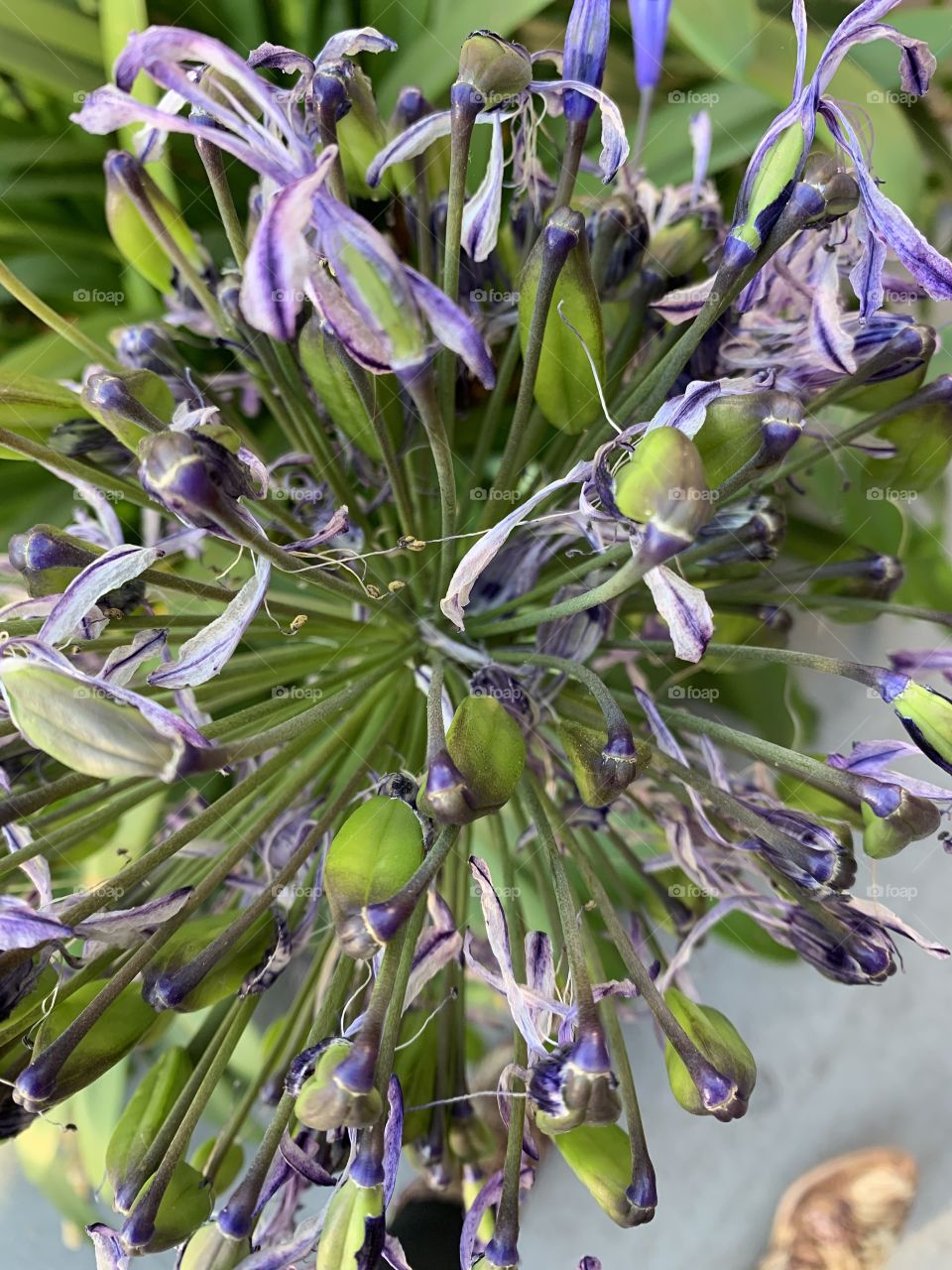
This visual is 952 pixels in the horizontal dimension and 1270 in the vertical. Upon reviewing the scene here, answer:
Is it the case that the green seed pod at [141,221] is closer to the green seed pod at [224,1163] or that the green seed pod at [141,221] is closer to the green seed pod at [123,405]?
the green seed pod at [123,405]

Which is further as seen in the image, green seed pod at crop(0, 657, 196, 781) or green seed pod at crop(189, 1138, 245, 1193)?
green seed pod at crop(189, 1138, 245, 1193)

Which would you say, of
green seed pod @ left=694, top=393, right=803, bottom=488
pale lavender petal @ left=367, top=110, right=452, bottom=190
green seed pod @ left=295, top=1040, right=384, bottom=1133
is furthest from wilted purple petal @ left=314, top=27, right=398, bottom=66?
green seed pod @ left=295, top=1040, right=384, bottom=1133

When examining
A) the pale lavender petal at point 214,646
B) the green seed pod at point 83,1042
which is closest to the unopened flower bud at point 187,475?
the pale lavender petal at point 214,646

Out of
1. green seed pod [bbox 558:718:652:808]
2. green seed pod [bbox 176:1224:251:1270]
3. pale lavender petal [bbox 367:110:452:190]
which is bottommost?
green seed pod [bbox 176:1224:251:1270]

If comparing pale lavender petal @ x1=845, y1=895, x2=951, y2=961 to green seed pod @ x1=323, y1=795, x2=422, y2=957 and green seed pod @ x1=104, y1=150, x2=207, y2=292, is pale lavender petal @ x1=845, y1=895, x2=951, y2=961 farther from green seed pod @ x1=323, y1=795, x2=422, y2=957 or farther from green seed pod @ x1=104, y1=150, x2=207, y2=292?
green seed pod @ x1=104, y1=150, x2=207, y2=292

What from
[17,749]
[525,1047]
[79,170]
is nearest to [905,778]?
[525,1047]

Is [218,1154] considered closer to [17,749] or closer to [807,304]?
[17,749]
